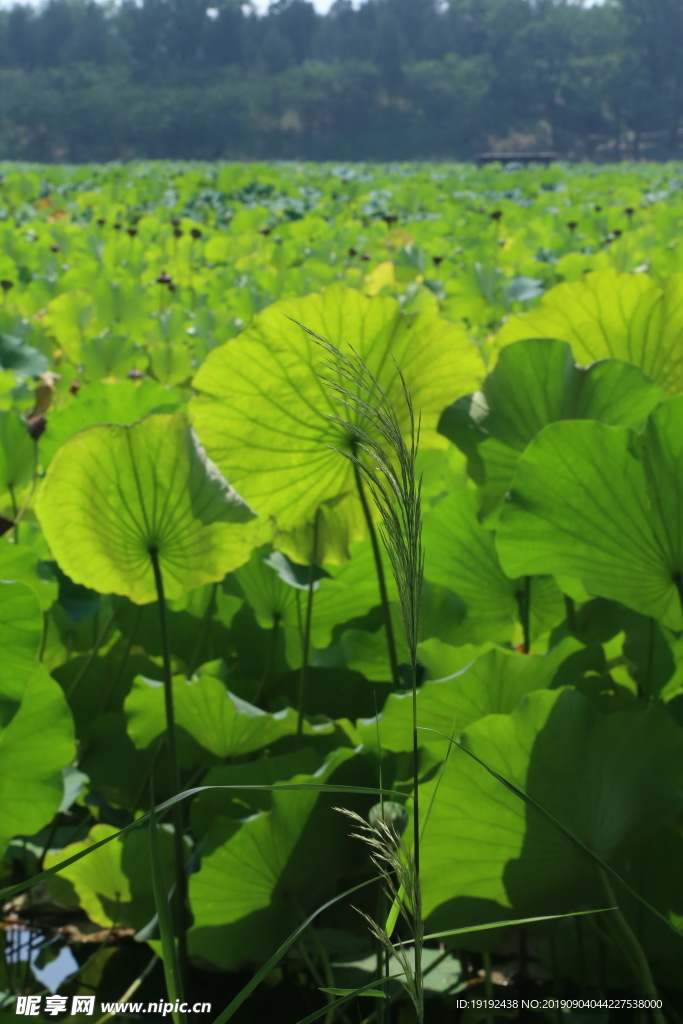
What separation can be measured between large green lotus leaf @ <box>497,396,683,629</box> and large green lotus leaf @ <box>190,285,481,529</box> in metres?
0.16

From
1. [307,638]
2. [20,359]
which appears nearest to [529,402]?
[307,638]

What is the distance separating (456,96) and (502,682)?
35829 millimetres

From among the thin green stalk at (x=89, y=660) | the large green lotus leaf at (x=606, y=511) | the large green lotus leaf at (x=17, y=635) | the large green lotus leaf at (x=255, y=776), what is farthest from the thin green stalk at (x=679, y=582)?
the thin green stalk at (x=89, y=660)

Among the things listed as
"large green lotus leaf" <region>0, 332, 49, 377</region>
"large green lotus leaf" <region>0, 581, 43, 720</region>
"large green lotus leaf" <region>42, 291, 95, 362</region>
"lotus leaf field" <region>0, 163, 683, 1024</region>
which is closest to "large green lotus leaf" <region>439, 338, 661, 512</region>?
"lotus leaf field" <region>0, 163, 683, 1024</region>

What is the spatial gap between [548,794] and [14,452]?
0.54 m

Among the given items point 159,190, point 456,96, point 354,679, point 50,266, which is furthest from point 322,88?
point 354,679

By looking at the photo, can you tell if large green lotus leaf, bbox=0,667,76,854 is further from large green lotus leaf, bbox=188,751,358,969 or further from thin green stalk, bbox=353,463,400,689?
thin green stalk, bbox=353,463,400,689

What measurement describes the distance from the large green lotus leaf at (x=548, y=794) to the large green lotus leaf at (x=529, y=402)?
0.67 feet

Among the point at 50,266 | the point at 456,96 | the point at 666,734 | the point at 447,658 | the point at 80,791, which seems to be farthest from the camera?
the point at 456,96

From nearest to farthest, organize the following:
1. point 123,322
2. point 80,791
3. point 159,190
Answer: point 80,791
point 123,322
point 159,190

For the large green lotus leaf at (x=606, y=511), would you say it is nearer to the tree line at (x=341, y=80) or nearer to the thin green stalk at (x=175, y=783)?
the thin green stalk at (x=175, y=783)

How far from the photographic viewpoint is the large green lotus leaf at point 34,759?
69 centimetres

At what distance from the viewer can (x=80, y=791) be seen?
2.70 ft

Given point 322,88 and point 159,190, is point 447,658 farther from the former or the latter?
point 322,88
